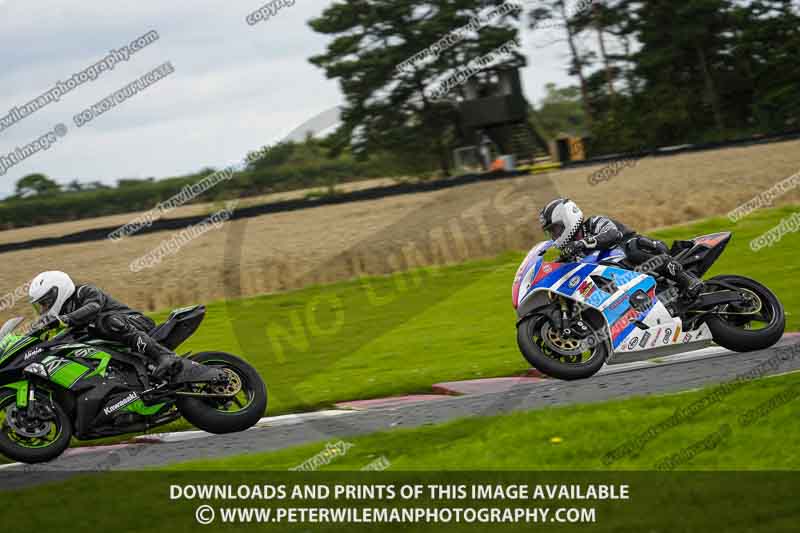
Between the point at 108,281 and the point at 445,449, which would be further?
the point at 108,281

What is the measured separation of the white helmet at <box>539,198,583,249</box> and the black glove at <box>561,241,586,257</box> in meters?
0.06

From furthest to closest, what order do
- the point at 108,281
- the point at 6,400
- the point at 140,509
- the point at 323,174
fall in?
1. the point at 323,174
2. the point at 108,281
3. the point at 6,400
4. the point at 140,509

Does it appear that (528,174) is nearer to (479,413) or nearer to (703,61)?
(479,413)

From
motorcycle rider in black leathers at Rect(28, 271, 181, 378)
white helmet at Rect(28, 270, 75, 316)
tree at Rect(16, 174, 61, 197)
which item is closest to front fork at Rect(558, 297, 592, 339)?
motorcycle rider in black leathers at Rect(28, 271, 181, 378)

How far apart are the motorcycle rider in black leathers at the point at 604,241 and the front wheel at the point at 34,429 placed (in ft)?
15.2

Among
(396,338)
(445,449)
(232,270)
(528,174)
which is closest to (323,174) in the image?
(528,174)

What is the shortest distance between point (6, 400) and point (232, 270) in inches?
491

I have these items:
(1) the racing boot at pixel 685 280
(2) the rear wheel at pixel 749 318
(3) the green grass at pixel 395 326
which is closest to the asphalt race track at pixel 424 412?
(2) the rear wheel at pixel 749 318

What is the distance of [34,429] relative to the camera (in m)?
7.97

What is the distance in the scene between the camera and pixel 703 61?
47031 millimetres

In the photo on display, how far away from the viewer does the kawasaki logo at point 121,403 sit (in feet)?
26.9

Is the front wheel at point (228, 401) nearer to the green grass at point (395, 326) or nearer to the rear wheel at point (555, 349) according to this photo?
the green grass at point (395, 326)

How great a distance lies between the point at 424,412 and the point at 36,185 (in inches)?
1381

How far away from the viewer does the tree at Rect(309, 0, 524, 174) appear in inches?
1668
